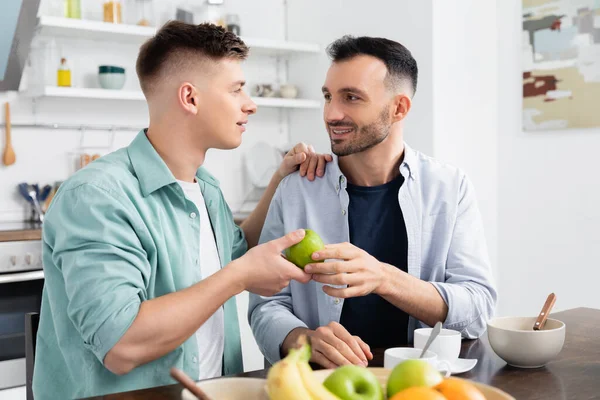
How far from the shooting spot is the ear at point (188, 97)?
5.48ft

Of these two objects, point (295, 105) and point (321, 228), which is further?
point (295, 105)

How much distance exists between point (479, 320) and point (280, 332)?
1.60 ft

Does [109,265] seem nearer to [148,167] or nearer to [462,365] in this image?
[148,167]

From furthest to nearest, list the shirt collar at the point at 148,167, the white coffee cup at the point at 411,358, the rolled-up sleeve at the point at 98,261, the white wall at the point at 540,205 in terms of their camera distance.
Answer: the white wall at the point at 540,205, the shirt collar at the point at 148,167, the rolled-up sleeve at the point at 98,261, the white coffee cup at the point at 411,358

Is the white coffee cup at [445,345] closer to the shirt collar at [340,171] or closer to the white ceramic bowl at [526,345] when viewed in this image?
the white ceramic bowl at [526,345]

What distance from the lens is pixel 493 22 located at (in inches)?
147

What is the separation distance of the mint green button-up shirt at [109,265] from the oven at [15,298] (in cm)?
155

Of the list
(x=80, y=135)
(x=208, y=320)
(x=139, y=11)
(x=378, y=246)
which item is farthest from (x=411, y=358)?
(x=139, y=11)

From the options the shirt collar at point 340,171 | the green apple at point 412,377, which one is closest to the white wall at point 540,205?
the shirt collar at point 340,171

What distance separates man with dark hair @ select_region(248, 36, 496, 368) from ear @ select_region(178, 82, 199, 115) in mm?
394

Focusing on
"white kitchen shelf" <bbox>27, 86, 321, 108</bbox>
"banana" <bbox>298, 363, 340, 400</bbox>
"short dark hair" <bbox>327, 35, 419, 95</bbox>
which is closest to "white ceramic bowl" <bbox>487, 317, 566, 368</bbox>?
"banana" <bbox>298, 363, 340, 400</bbox>

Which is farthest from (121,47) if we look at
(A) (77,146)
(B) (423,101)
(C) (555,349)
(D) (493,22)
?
(C) (555,349)

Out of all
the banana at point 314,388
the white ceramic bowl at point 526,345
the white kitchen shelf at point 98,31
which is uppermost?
the white kitchen shelf at point 98,31

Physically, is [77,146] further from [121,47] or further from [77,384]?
[77,384]
